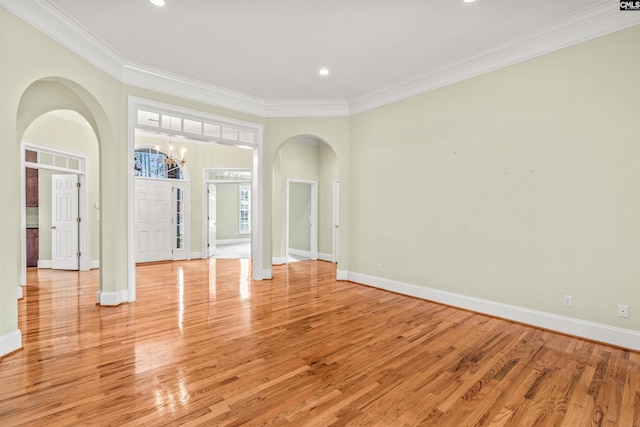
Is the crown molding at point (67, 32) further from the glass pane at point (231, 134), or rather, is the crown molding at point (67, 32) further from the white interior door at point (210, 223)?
the white interior door at point (210, 223)

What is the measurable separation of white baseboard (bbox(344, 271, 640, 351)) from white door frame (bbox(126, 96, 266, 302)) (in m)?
2.35

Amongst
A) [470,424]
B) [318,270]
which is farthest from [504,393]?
[318,270]

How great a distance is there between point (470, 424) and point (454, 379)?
0.52m

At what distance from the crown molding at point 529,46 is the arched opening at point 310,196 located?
322 cm

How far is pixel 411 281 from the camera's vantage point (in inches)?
185

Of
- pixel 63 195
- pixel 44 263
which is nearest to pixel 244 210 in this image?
pixel 63 195

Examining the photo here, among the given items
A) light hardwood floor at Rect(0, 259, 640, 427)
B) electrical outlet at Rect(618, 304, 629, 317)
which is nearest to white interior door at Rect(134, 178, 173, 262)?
light hardwood floor at Rect(0, 259, 640, 427)

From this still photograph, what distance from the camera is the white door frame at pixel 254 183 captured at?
4.23 metres

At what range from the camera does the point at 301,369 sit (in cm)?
250

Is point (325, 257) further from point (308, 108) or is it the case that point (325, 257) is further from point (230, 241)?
point (230, 241)

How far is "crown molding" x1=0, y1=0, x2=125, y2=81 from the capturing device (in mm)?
2779

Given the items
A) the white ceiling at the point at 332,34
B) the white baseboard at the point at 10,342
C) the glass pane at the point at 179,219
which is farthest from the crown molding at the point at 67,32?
the glass pane at the point at 179,219

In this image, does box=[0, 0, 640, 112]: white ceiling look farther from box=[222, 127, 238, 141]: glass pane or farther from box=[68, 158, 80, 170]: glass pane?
box=[68, 158, 80, 170]: glass pane

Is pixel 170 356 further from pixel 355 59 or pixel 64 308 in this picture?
pixel 355 59
